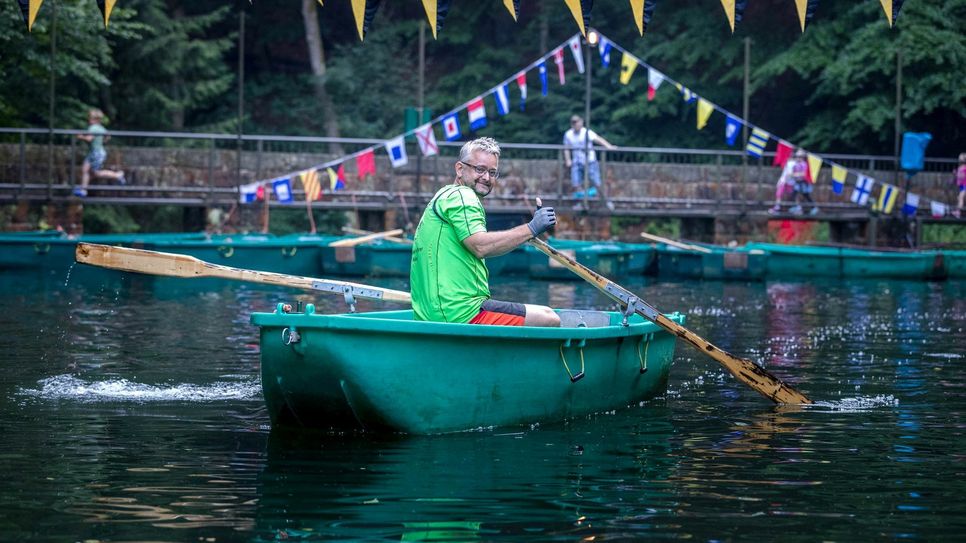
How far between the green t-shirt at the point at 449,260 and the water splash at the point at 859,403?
2.71 m

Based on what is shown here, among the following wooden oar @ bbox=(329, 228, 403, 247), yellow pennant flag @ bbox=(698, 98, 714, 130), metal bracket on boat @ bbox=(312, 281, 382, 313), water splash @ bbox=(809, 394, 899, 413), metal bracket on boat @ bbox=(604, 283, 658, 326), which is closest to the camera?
metal bracket on boat @ bbox=(312, 281, 382, 313)

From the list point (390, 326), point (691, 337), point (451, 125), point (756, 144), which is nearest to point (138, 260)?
point (390, 326)

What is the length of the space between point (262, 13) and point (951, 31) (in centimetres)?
1612

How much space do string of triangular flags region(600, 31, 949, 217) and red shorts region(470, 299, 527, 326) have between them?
56.6 ft

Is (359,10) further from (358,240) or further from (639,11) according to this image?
(358,240)

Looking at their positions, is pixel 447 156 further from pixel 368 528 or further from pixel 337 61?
pixel 368 528

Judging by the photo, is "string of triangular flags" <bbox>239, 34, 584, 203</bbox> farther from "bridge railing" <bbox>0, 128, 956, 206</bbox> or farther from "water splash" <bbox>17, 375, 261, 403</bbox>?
"water splash" <bbox>17, 375, 261, 403</bbox>

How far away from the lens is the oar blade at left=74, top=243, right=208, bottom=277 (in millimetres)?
8531

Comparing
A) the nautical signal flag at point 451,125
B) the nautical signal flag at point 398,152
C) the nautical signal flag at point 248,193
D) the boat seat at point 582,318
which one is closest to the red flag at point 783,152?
the nautical signal flag at point 451,125

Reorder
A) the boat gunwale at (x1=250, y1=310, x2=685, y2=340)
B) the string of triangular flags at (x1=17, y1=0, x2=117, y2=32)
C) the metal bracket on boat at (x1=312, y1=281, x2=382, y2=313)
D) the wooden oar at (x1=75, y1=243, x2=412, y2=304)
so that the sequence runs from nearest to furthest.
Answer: the boat gunwale at (x1=250, y1=310, x2=685, y2=340), the wooden oar at (x1=75, y1=243, x2=412, y2=304), the metal bracket on boat at (x1=312, y1=281, x2=382, y2=313), the string of triangular flags at (x1=17, y1=0, x2=117, y2=32)

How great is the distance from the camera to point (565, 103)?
34219 millimetres

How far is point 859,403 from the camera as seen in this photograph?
9945 millimetres

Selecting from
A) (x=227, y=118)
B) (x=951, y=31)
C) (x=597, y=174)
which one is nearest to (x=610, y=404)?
(x=597, y=174)

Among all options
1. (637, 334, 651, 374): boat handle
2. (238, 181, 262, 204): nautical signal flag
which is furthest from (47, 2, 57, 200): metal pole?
(637, 334, 651, 374): boat handle
